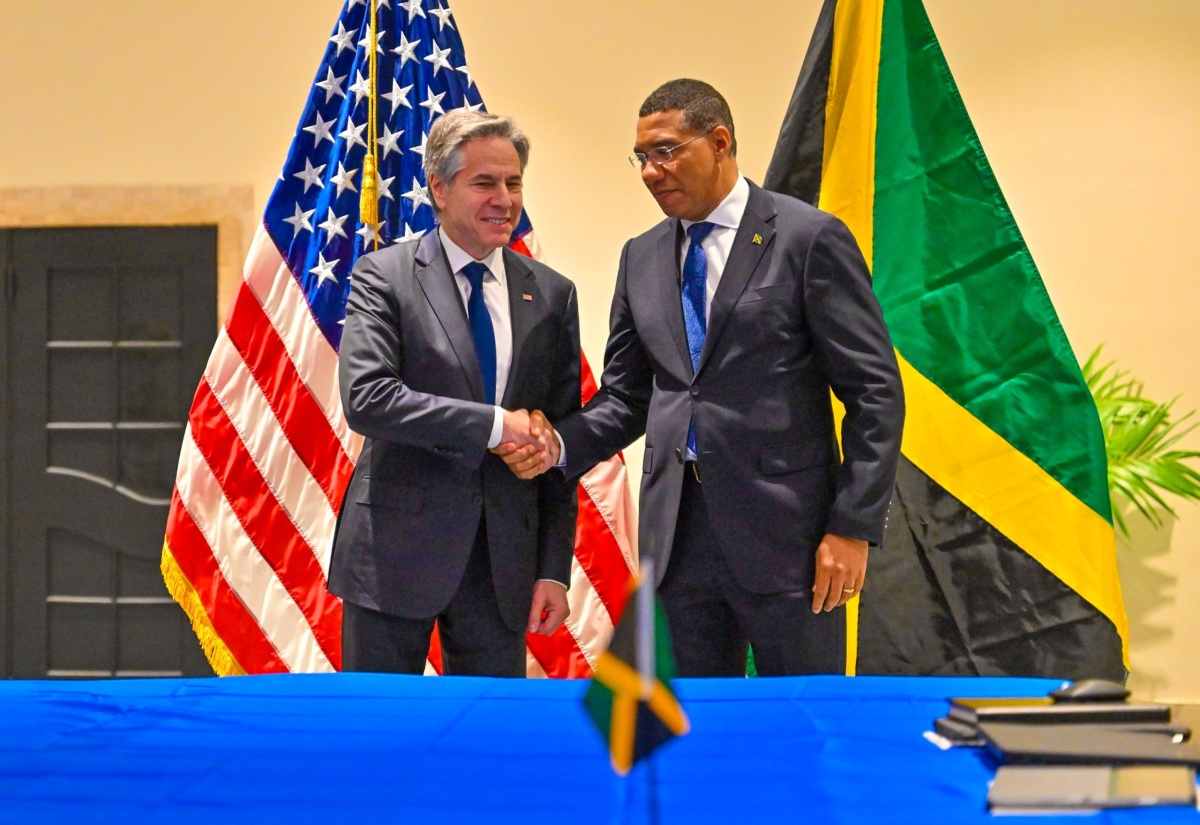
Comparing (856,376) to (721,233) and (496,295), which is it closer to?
(721,233)

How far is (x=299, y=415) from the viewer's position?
9.86 ft

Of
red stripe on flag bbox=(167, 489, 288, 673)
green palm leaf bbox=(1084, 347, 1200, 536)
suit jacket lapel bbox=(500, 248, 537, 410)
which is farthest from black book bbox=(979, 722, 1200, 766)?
green palm leaf bbox=(1084, 347, 1200, 536)

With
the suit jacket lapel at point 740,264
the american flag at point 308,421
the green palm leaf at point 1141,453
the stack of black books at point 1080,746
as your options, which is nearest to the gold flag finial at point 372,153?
the american flag at point 308,421

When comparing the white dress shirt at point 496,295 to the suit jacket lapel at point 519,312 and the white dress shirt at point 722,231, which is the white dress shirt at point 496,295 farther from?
the white dress shirt at point 722,231

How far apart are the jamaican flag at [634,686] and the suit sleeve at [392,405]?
3.66 feet

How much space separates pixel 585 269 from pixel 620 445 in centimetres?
169

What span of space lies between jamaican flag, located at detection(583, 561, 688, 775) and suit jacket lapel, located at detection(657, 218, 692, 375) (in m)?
1.17

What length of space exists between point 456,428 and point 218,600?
1412mm

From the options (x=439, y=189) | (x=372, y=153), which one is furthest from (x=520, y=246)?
(x=439, y=189)

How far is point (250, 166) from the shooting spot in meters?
3.84

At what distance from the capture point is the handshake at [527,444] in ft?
6.31

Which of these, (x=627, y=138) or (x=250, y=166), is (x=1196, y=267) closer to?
(x=627, y=138)

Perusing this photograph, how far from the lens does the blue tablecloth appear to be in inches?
35.2

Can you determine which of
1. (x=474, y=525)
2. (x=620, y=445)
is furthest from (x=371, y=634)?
(x=620, y=445)
